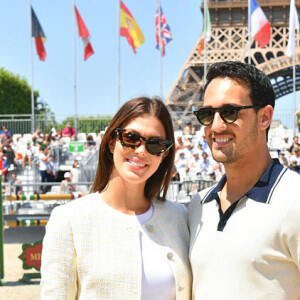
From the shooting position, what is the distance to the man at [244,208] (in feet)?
7.22

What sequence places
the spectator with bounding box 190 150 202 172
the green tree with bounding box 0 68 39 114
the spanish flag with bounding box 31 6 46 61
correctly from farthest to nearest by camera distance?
the green tree with bounding box 0 68 39 114 → the spanish flag with bounding box 31 6 46 61 → the spectator with bounding box 190 150 202 172

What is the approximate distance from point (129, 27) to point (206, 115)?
66.0 ft

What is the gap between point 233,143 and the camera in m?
2.46

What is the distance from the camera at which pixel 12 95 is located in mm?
49062

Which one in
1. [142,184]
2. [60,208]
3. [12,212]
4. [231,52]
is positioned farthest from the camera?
[231,52]

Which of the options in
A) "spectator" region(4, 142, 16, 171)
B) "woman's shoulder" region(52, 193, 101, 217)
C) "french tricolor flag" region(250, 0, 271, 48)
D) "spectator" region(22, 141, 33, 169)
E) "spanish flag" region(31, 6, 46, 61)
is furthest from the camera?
"spanish flag" region(31, 6, 46, 61)

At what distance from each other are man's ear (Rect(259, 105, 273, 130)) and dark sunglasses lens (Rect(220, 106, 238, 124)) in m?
0.14

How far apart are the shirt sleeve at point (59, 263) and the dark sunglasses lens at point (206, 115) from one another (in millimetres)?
824

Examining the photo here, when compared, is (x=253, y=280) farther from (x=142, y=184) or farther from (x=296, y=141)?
(x=296, y=141)

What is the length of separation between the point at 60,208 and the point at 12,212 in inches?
352

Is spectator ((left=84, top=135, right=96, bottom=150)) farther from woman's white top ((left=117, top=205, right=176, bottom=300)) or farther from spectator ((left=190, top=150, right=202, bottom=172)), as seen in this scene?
woman's white top ((left=117, top=205, right=176, bottom=300))

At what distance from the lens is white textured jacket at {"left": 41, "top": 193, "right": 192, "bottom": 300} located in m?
2.29

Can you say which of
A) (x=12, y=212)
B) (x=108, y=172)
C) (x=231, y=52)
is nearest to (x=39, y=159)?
(x=12, y=212)

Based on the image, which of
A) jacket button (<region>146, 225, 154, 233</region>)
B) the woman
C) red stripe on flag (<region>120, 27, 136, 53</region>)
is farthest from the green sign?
jacket button (<region>146, 225, 154, 233</region>)
